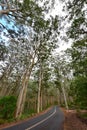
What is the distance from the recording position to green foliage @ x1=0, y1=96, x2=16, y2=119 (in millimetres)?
16750

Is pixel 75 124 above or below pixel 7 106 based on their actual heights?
below

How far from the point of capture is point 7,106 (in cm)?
1691

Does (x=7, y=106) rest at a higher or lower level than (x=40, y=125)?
higher

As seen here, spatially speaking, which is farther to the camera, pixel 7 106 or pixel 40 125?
pixel 7 106

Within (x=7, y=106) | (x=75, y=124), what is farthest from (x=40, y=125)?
(x=7, y=106)

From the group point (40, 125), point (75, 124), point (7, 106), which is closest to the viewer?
point (75, 124)

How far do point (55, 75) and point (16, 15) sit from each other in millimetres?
32486

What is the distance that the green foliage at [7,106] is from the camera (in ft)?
55.0

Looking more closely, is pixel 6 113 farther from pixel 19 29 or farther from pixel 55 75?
pixel 55 75

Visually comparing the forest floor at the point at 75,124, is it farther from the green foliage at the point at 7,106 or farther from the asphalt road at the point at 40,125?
the green foliage at the point at 7,106

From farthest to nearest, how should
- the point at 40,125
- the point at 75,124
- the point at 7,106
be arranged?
the point at 7,106 < the point at 40,125 < the point at 75,124

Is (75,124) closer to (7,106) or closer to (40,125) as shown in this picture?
(40,125)

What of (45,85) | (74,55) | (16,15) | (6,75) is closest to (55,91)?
(45,85)

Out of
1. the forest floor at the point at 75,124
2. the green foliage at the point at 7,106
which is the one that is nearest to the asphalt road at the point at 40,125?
the forest floor at the point at 75,124
